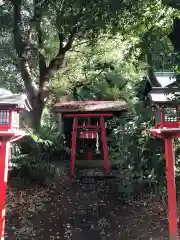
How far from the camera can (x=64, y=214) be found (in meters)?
8.49

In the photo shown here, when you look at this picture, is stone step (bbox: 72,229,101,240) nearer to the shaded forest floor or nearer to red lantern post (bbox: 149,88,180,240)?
the shaded forest floor

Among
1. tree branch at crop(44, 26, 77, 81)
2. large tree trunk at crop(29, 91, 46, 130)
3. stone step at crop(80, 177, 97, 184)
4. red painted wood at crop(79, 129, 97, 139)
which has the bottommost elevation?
stone step at crop(80, 177, 97, 184)

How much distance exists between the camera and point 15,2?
9734mm

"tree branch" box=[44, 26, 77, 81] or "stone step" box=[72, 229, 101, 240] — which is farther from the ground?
"tree branch" box=[44, 26, 77, 81]

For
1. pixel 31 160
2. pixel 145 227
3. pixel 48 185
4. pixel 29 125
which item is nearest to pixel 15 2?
pixel 29 125

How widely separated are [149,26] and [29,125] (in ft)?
17.4

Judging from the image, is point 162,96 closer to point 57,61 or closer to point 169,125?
point 169,125

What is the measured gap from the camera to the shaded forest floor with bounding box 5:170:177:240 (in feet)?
23.5

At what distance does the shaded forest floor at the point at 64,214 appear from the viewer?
717 centimetres

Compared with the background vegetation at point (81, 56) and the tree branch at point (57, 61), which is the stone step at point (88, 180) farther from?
the tree branch at point (57, 61)

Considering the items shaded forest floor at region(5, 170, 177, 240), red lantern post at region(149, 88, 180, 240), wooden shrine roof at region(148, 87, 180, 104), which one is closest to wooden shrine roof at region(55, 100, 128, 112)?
shaded forest floor at region(5, 170, 177, 240)

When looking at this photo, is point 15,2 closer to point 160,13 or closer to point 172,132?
point 160,13

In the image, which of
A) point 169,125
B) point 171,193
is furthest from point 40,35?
point 171,193

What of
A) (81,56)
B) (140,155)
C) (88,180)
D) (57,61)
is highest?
(81,56)
